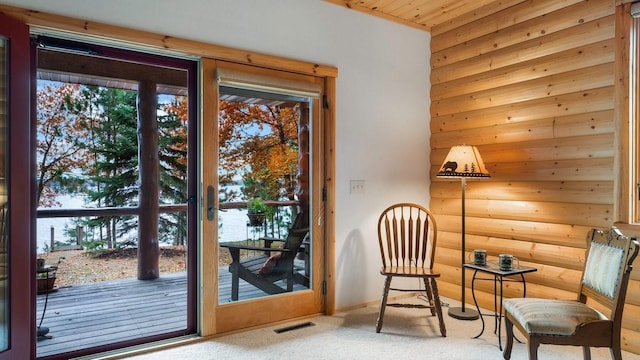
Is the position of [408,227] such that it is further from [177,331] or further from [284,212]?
[177,331]

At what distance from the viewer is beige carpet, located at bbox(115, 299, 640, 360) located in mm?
2508

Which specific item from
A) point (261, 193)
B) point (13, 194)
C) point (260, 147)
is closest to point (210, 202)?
point (261, 193)

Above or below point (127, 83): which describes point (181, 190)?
below

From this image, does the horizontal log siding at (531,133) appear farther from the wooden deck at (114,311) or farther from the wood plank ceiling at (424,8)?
the wooden deck at (114,311)

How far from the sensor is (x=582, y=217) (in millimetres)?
2793

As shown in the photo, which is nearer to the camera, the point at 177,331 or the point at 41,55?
the point at 177,331

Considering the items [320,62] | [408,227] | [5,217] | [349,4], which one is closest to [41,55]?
[5,217]

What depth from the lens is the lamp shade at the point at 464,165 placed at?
3.11 m

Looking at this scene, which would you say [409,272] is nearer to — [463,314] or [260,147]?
[463,314]

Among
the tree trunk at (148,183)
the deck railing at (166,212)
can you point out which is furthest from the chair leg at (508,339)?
the tree trunk at (148,183)

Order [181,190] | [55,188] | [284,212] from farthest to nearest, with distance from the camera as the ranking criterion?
[181,190] → [55,188] → [284,212]

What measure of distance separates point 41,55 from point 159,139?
1.37m

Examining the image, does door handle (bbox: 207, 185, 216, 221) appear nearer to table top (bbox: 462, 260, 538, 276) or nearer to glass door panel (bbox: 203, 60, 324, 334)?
glass door panel (bbox: 203, 60, 324, 334)

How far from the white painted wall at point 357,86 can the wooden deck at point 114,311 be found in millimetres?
739
